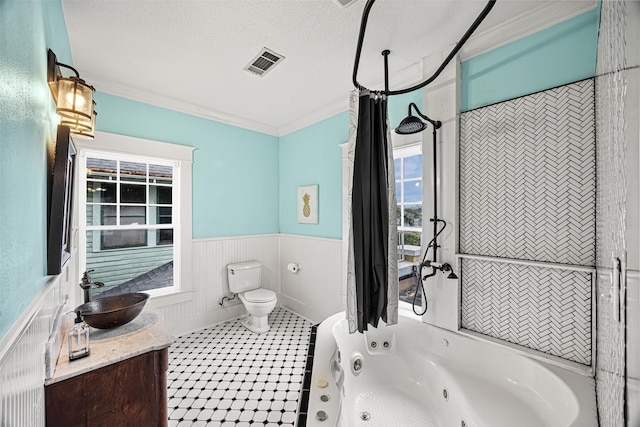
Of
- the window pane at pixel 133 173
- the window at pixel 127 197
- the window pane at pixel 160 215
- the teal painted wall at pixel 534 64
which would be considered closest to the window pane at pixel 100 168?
the window at pixel 127 197

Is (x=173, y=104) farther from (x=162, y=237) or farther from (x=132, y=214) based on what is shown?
(x=162, y=237)

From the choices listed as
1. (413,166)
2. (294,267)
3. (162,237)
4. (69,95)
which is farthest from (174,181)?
(413,166)

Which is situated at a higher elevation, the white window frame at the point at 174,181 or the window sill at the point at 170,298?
the white window frame at the point at 174,181

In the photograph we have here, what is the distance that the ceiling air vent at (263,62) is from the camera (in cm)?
210

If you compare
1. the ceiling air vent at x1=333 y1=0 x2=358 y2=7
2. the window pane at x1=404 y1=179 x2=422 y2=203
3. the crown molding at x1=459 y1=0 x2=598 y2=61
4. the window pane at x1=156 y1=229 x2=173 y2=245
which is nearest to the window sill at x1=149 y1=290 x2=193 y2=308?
the window pane at x1=156 y1=229 x2=173 y2=245

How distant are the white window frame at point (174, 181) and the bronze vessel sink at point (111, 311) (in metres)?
0.95

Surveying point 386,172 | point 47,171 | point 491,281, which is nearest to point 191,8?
point 47,171

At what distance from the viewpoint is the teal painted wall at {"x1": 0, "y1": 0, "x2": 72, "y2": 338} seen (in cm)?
66

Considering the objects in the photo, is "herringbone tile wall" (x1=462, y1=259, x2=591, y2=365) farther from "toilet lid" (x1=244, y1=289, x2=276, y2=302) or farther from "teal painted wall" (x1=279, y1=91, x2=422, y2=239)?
"toilet lid" (x1=244, y1=289, x2=276, y2=302)

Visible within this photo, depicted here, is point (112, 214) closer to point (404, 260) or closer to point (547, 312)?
point (404, 260)

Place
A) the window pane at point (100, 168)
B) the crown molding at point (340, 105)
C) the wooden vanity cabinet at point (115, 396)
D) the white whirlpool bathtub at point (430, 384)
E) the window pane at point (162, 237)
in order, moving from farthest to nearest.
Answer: the window pane at point (162, 237)
the window pane at point (100, 168)
the crown molding at point (340, 105)
the white whirlpool bathtub at point (430, 384)
the wooden vanity cabinet at point (115, 396)

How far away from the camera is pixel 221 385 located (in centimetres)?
215

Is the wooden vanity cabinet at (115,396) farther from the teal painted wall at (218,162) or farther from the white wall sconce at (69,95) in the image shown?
the teal painted wall at (218,162)

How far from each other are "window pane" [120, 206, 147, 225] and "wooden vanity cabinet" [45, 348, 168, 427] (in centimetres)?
242
